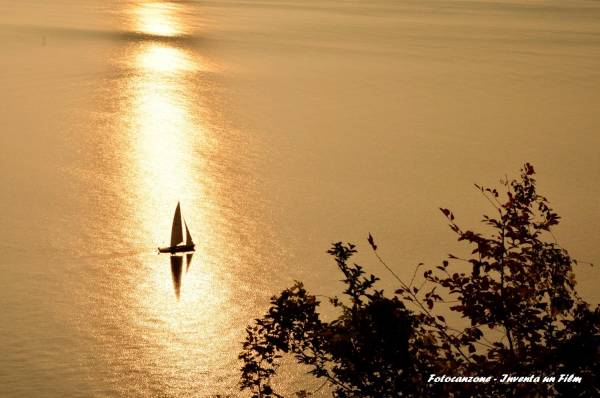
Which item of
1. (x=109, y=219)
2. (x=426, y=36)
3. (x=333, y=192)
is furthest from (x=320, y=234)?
(x=426, y=36)

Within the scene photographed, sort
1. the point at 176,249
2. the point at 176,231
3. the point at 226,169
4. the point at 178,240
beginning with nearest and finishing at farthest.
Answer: the point at 176,249, the point at 178,240, the point at 176,231, the point at 226,169

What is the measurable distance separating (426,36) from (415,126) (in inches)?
1241

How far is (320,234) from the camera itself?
31.4 meters

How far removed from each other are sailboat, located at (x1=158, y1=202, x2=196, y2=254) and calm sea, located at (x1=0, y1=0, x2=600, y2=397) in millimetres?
312

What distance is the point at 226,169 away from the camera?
3781cm

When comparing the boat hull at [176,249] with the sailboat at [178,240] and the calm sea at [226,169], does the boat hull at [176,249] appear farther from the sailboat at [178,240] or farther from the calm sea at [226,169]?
the calm sea at [226,169]

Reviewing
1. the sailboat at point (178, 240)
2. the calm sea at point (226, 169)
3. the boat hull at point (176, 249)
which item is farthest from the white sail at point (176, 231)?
the calm sea at point (226, 169)

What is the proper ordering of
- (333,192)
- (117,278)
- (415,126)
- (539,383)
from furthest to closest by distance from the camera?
1. (415,126)
2. (333,192)
3. (117,278)
4. (539,383)

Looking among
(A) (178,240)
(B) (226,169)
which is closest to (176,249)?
(A) (178,240)

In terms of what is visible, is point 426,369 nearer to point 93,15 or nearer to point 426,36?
point 426,36

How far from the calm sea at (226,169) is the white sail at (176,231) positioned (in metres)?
0.60

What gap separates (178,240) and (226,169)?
8.39 meters

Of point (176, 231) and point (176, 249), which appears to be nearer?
point (176, 249)

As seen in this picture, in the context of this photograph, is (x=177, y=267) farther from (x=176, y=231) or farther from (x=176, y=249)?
(x=176, y=231)
